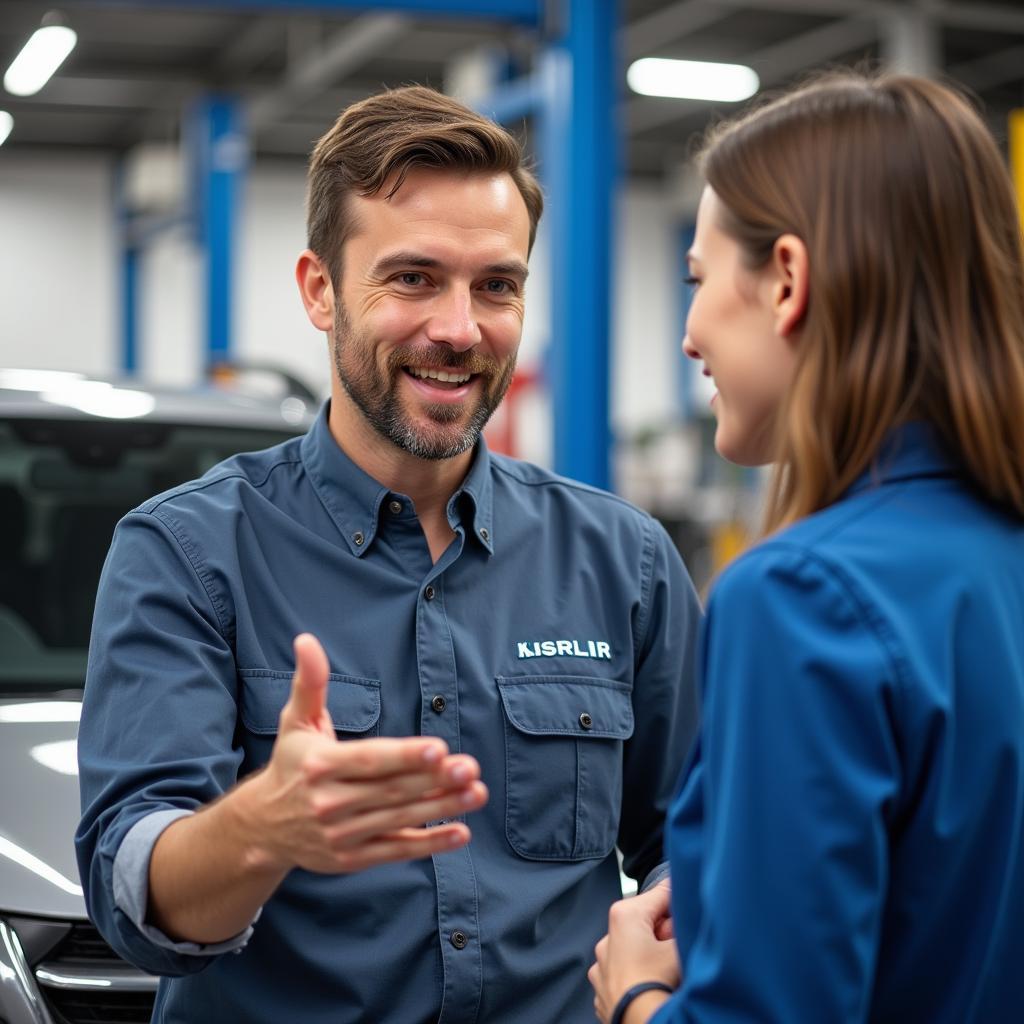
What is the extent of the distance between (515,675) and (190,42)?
1178 centimetres

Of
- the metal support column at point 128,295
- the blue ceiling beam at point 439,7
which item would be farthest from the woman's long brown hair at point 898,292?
the metal support column at point 128,295

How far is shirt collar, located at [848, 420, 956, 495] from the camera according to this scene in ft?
3.51

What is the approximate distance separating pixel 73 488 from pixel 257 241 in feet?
46.2

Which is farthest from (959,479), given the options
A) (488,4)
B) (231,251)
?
(231,251)

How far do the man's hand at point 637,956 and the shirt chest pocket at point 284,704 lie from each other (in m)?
0.45

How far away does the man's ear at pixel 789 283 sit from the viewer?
3.55 ft

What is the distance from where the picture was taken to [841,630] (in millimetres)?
981

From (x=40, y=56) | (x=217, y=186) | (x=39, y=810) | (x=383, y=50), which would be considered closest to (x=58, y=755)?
(x=39, y=810)

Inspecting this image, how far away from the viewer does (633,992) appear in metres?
1.18

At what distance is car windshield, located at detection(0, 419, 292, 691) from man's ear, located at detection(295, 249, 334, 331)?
132 cm

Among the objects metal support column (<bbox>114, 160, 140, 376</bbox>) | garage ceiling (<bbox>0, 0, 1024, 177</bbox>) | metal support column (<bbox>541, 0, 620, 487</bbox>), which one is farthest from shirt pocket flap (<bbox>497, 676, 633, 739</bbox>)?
metal support column (<bbox>114, 160, 140, 376</bbox>)

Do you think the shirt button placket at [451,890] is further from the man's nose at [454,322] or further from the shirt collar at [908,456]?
the shirt collar at [908,456]

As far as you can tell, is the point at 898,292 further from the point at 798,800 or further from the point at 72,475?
the point at 72,475

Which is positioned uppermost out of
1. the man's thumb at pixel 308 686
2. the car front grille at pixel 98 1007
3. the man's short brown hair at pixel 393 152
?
the man's short brown hair at pixel 393 152
